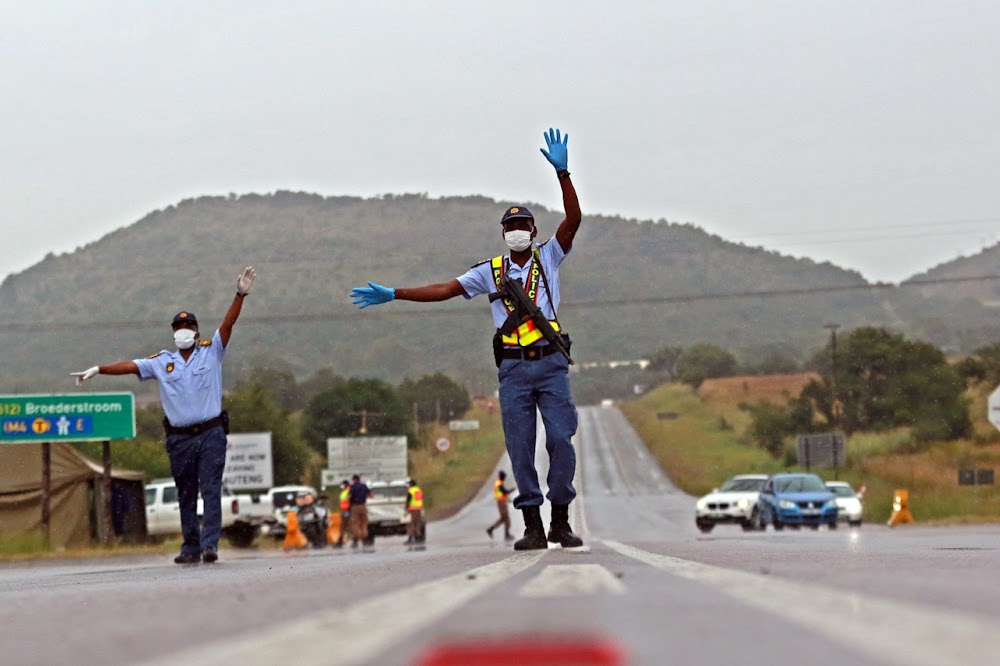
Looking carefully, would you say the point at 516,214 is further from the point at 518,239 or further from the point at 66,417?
the point at 66,417

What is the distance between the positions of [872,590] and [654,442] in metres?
119

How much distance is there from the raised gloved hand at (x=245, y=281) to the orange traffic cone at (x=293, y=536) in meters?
23.7

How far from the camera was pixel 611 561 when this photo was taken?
633 centimetres

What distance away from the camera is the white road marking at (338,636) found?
2.41 metres

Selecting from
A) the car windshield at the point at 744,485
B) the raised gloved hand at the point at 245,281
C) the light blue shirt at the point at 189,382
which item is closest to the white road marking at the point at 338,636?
the light blue shirt at the point at 189,382

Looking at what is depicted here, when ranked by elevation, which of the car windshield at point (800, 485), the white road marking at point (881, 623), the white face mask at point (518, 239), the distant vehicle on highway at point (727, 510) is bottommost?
the distant vehicle on highway at point (727, 510)

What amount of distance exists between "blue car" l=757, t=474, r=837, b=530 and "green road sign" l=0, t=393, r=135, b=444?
518 inches

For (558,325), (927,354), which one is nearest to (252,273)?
(558,325)

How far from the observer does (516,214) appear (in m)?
8.94

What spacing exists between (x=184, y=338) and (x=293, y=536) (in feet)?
81.1

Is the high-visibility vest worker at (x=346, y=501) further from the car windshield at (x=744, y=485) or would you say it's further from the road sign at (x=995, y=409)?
the road sign at (x=995, y=409)

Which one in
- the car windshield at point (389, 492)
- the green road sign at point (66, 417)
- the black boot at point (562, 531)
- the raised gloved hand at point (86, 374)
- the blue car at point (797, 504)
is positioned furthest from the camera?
the car windshield at point (389, 492)

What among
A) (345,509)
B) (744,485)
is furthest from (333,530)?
(744,485)

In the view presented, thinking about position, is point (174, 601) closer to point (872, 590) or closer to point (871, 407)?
point (872, 590)
